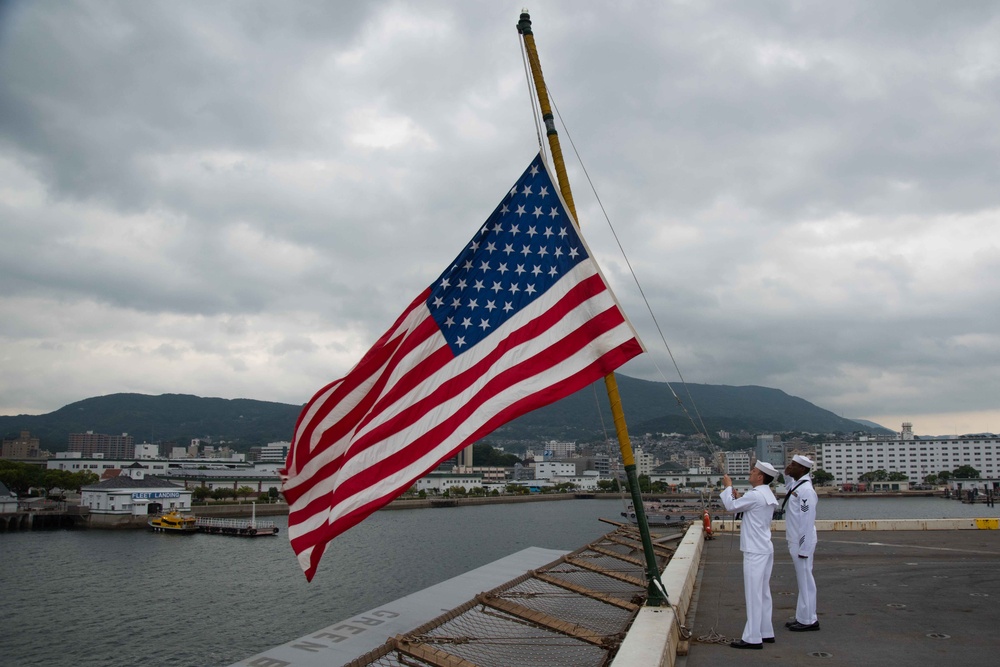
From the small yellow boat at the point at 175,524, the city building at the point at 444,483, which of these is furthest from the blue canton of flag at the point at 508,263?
the city building at the point at 444,483

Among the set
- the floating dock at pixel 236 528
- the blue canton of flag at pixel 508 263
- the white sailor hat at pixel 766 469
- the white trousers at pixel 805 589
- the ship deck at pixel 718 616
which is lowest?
the floating dock at pixel 236 528

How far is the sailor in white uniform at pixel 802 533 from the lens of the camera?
27.9 ft

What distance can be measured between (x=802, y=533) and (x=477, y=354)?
452 centimetres

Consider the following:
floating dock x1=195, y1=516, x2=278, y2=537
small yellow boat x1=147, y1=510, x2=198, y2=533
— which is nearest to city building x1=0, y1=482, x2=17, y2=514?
small yellow boat x1=147, y1=510, x2=198, y2=533

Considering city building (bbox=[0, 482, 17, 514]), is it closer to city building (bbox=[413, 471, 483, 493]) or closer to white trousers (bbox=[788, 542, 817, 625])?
city building (bbox=[413, 471, 483, 493])

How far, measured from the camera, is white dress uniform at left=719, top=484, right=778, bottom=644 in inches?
308

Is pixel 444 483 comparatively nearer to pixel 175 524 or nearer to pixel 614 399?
pixel 175 524

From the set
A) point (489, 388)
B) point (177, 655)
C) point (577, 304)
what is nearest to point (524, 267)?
point (577, 304)

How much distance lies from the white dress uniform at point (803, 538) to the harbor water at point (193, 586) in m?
8.13

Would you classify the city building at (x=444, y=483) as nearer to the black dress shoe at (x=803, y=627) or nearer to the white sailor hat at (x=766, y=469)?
the black dress shoe at (x=803, y=627)

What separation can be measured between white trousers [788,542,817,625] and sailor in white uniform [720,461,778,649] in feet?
2.39

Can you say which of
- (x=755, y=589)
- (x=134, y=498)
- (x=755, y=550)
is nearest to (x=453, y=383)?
(x=755, y=550)

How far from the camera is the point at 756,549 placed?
26.0ft

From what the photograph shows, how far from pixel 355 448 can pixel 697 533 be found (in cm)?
1334
